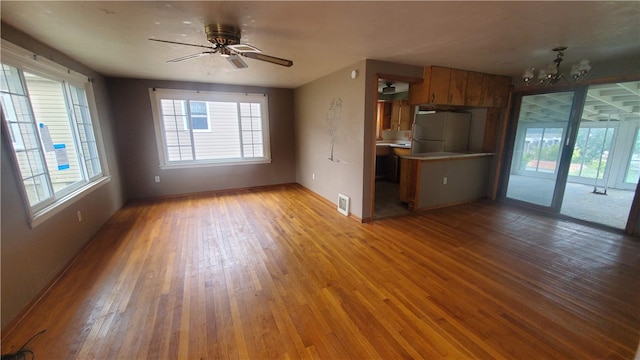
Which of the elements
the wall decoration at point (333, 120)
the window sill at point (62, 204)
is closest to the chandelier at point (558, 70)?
the wall decoration at point (333, 120)

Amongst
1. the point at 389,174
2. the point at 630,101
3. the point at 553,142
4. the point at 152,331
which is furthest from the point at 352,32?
the point at 630,101

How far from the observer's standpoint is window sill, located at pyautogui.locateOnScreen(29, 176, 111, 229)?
201 cm

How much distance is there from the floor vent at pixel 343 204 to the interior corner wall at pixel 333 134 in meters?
0.07

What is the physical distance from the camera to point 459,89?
378cm

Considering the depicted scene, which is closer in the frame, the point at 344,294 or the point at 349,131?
the point at 344,294

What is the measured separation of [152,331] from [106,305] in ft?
1.92

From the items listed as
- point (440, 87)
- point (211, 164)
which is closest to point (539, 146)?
Answer: point (440, 87)

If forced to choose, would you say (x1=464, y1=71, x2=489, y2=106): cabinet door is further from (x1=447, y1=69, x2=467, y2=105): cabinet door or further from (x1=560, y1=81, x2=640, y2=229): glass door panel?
(x1=560, y1=81, x2=640, y2=229): glass door panel

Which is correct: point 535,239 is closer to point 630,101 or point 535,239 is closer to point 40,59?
point 630,101

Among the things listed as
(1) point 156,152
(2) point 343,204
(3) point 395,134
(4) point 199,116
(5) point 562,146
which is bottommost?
(2) point 343,204

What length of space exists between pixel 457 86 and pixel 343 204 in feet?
8.40

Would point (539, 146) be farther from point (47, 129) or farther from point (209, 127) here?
point (47, 129)

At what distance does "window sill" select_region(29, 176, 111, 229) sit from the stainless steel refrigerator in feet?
17.9

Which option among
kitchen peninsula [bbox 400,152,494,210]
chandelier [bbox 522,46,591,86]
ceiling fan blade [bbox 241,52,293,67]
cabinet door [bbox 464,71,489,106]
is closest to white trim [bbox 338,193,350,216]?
kitchen peninsula [bbox 400,152,494,210]
